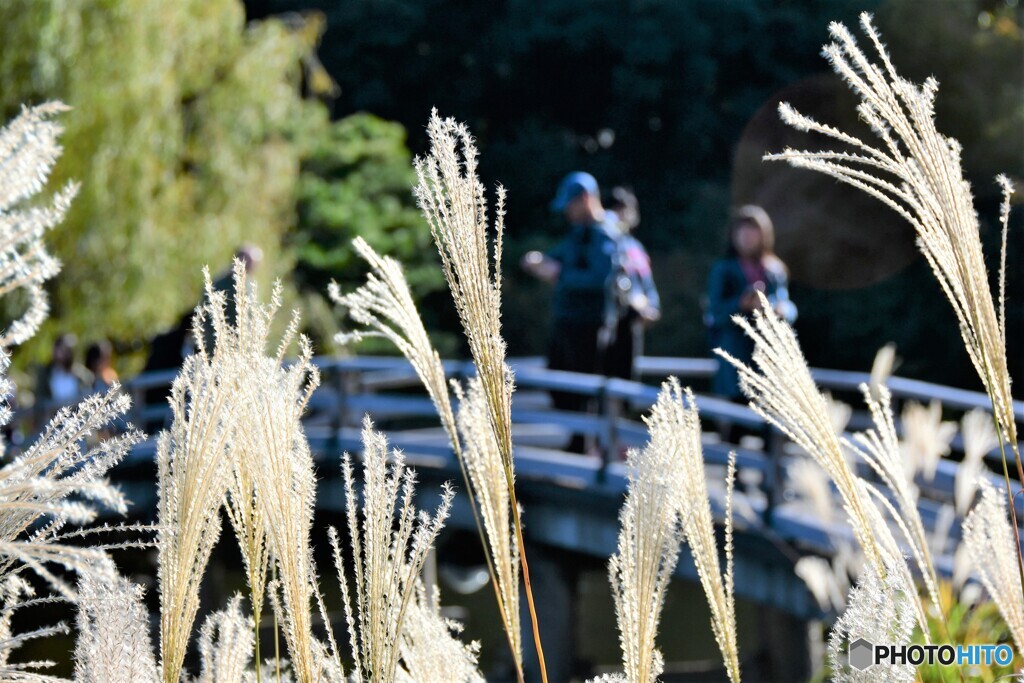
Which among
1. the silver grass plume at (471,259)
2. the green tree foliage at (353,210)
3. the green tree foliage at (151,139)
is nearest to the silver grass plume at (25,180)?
the silver grass plume at (471,259)

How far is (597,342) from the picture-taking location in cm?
670

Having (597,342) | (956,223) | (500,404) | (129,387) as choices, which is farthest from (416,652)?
(129,387)

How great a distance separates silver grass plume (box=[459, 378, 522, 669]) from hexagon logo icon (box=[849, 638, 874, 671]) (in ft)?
1.09

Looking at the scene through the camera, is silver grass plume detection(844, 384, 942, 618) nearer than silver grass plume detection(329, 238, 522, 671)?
No

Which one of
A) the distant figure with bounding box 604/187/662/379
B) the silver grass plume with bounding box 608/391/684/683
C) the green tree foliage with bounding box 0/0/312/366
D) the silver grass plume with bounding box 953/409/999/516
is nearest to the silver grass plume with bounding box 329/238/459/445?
the silver grass plume with bounding box 608/391/684/683

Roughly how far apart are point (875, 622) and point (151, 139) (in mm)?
8876

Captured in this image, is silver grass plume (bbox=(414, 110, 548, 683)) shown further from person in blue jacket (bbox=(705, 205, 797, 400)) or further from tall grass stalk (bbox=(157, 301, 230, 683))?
person in blue jacket (bbox=(705, 205, 797, 400))

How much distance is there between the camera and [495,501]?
4.42 ft

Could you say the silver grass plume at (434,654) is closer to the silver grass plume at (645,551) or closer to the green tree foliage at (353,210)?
the silver grass plume at (645,551)

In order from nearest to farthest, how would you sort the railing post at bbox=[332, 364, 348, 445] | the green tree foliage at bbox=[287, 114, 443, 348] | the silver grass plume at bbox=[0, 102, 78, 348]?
the silver grass plume at bbox=[0, 102, 78, 348] < the railing post at bbox=[332, 364, 348, 445] < the green tree foliage at bbox=[287, 114, 443, 348]

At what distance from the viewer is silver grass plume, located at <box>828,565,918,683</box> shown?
126 cm

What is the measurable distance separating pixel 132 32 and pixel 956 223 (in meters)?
8.52

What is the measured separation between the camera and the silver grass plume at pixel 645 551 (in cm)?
127

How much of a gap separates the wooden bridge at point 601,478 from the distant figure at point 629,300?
269mm
